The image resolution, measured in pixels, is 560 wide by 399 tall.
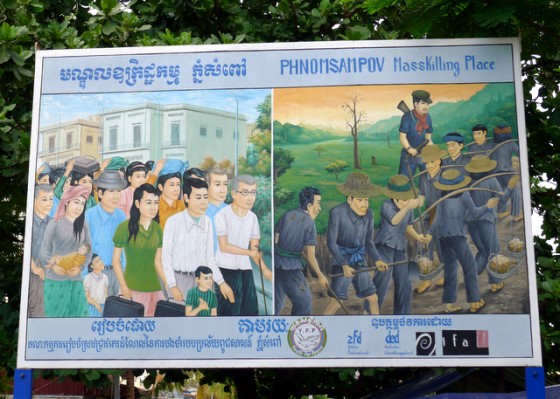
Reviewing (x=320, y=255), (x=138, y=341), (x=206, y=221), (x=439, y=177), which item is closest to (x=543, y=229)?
(x=439, y=177)

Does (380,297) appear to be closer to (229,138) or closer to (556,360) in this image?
(229,138)

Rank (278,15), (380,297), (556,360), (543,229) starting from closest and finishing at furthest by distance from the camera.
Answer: (380,297), (556,360), (278,15), (543,229)

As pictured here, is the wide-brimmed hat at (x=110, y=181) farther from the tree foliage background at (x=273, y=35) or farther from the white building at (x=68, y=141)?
the tree foliage background at (x=273, y=35)

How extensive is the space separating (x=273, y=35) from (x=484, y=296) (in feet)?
13.9

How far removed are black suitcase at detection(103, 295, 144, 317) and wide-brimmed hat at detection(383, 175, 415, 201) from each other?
6.87 feet

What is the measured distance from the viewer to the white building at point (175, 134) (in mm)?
5793

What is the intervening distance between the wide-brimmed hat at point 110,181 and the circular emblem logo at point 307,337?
1.75 metres

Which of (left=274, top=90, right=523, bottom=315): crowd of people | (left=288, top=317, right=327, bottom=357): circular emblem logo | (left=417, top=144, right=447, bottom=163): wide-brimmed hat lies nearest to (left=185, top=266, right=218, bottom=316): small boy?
(left=274, top=90, right=523, bottom=315): crowd of people

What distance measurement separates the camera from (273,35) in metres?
8.41

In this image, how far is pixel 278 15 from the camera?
27.8 ft

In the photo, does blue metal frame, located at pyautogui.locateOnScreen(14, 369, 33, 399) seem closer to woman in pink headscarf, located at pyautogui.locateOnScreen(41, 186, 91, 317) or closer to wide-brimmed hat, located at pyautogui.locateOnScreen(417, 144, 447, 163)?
woman in pink headscarf, located at pyautogui.locateOnScreen(41, 186, 91, 317)

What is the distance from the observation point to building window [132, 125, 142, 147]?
5.85 meters

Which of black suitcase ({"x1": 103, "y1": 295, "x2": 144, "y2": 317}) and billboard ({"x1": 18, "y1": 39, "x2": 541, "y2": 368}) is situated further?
black suitcase ({"x1": 103, "y1": 295, "x2": 144, "y2": 317})

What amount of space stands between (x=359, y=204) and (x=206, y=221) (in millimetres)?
1196
